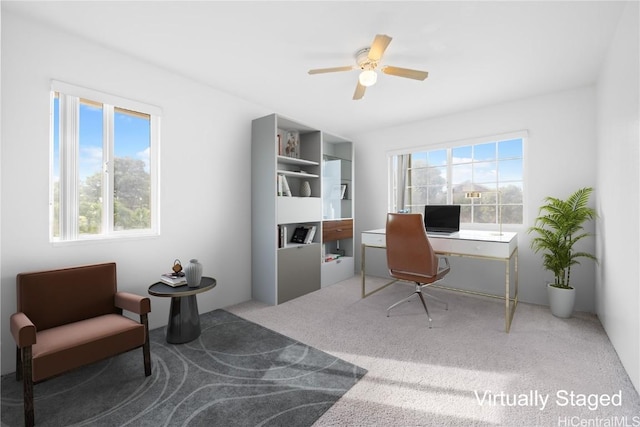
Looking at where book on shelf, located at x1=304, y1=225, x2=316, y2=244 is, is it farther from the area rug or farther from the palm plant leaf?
the palm plant leaf

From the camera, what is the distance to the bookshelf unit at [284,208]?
Answer: 3.43 m

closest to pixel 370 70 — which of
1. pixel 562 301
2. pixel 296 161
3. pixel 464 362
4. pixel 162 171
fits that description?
pixel 296 161

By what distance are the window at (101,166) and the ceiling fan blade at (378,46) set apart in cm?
209

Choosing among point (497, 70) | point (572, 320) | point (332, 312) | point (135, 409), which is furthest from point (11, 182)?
point (572, 320)

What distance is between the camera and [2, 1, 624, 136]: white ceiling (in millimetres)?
1975

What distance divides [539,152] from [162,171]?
423 cm

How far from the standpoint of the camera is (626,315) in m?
2.03

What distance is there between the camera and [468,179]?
13.3 feet

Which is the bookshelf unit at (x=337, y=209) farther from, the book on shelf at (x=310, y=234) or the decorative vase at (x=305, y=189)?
the decorative vase at (x=305, y=189)

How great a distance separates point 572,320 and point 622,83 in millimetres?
2226

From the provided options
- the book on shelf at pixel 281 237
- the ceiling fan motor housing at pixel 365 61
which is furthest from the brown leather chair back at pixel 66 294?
the ceiling fan motor housing at pixel 365 61

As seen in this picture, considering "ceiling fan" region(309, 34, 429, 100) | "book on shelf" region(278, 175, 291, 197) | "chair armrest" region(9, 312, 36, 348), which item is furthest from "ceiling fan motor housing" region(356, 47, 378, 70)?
"chair armrest" region(9, 312, 36, 348)

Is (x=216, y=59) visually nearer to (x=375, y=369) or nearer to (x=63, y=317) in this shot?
(x=63, y=317)

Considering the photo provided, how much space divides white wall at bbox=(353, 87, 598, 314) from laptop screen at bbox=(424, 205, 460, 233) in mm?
714
